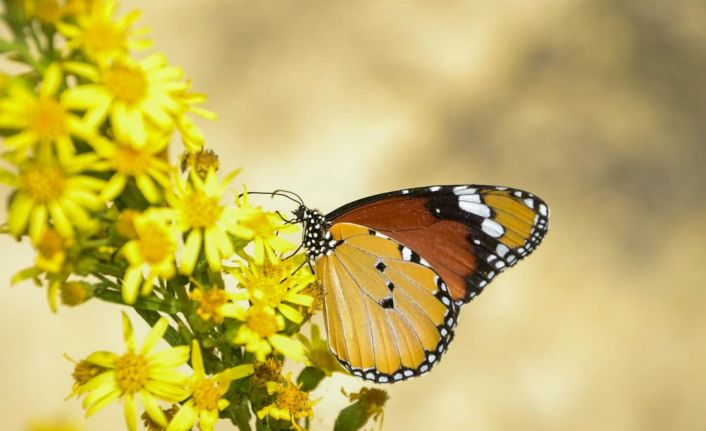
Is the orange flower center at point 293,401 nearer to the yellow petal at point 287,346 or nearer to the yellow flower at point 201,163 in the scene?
the yellow petal at point 287,346

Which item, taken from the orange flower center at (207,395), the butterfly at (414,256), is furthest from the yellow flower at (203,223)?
the butterfly at (414,256)

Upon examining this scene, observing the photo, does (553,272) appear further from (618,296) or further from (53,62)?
(53,62)

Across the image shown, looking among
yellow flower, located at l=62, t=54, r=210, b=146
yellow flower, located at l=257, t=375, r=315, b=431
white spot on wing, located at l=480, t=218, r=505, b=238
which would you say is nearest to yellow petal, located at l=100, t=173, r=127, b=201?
yellow flower, located at l=62, t=54, r=210, b=146

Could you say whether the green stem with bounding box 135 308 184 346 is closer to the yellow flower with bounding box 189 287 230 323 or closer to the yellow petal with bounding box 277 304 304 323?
the yellow flower with bounding box 189 287 230 323

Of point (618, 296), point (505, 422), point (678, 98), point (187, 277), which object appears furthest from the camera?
point (678, 98)

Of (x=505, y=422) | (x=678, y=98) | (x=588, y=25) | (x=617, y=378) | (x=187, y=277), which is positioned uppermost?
(x=588, y=25)

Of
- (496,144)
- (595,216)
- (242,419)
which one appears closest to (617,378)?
(595,216)
